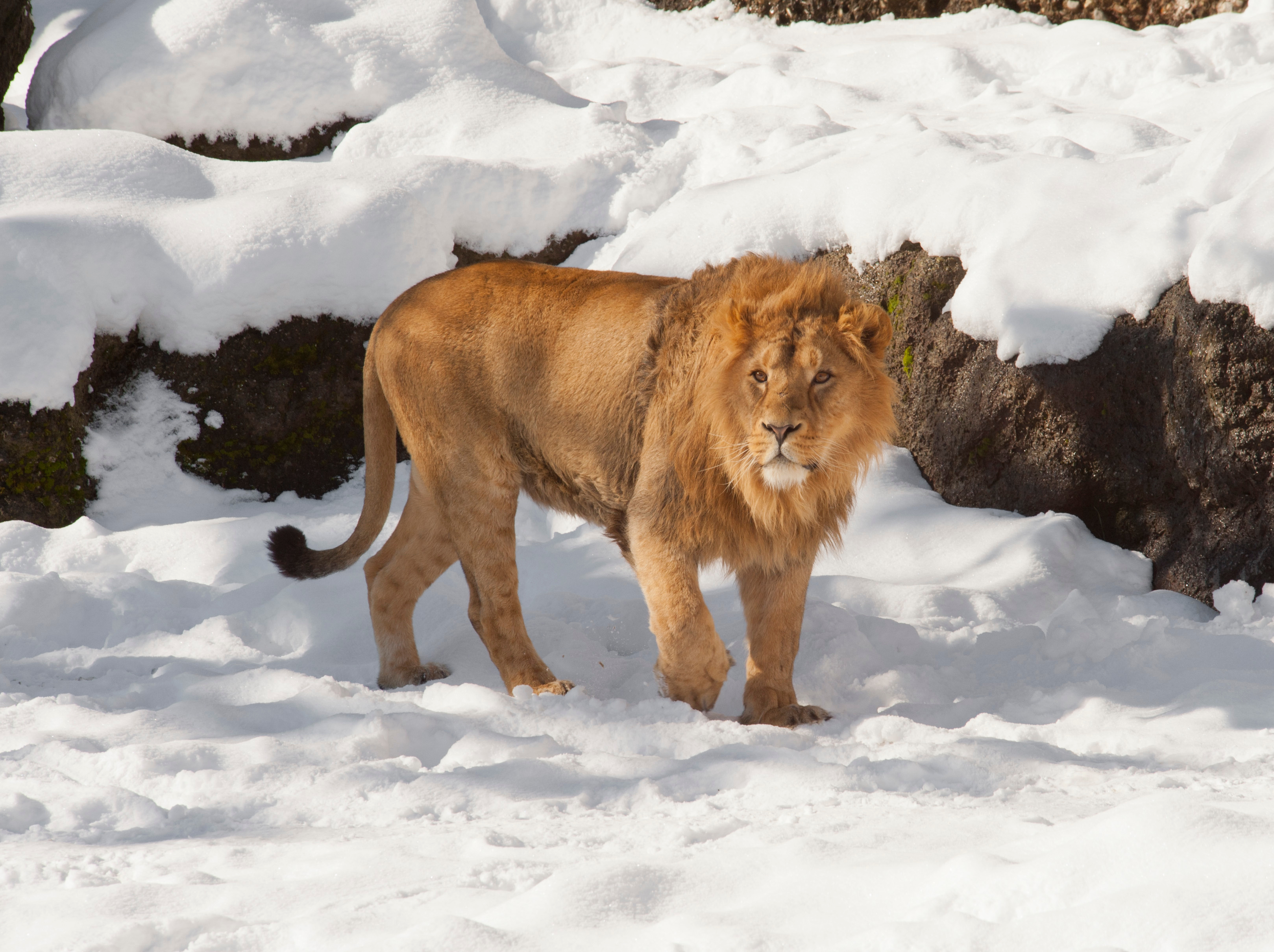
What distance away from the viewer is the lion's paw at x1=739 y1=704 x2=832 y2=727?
12.1ft

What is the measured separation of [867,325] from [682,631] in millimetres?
1213

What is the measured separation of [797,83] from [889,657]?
5525 millimetres

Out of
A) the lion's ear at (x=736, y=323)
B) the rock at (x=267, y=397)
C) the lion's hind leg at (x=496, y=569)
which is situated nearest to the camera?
the lion's ear at (x=736, y=323)

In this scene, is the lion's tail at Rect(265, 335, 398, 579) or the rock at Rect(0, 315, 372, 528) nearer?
the lion's tail at Rect(265, 335, 398, 579)

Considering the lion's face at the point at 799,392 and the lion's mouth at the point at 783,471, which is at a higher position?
the lion's face at the point at 799,392

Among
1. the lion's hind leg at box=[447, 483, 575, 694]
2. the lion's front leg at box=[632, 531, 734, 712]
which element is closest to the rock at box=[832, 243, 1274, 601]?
the lion's front leg at box=[632, 531, 734, 712]

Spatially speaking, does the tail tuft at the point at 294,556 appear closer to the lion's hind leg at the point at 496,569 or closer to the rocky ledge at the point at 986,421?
the lion's hind leg at the point at 496,569

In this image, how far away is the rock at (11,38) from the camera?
8.00 metres

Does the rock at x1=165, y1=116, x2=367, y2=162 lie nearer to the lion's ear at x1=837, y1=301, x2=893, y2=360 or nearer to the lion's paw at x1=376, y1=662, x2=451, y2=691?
the lion's paw at x1=376, y1=662, x2=451, y2=691

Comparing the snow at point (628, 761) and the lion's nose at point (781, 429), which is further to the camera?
the lion's nose at point (781, 429)

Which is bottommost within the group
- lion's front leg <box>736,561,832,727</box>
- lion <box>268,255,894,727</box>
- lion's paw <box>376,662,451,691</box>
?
lion's paw <box>376,662,451,691</box>

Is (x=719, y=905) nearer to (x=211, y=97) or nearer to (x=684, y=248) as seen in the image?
(x=684, y=248)

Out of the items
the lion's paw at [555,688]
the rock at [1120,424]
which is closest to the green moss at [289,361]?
the rock at [1120,424]

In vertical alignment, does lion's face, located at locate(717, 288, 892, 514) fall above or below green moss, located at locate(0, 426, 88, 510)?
above
